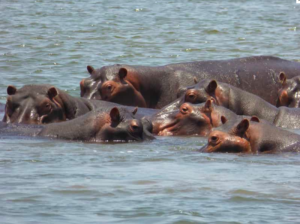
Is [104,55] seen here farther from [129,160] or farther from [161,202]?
[161,202]

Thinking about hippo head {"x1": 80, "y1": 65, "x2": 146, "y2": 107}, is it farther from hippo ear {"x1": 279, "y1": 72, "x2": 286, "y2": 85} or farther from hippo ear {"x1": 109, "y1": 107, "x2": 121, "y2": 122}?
hippo ear {"x1": 109, "y1": 107, "x2": 121, "y2": 122}

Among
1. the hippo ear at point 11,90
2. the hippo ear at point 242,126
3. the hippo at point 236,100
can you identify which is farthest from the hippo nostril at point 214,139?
the hippo ear at point 11,90

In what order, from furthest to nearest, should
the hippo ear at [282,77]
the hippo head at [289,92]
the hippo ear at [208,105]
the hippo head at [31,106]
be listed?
the hippo ear at [282,77] < the hippo head at [289,92] < the hippo head at [31,106] < the hippo ear at [208,105]

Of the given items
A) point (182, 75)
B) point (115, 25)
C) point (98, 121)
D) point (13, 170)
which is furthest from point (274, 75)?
point (115, 25)

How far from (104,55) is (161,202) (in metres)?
12.6

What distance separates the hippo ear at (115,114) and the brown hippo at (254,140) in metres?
1.13

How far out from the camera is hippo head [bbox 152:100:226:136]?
383 inches

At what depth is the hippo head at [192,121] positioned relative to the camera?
31.9ft

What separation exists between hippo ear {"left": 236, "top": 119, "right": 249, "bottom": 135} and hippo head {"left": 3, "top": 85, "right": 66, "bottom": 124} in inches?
112

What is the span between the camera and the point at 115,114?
8.72 meters

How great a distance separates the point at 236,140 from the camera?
26.0 ft

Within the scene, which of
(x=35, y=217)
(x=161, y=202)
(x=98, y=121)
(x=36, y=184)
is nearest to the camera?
(x=35, y=217)

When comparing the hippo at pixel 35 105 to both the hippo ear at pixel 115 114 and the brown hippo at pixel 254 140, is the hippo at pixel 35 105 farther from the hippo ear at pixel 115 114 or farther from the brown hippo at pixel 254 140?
the brown hippo at pixel 254 140

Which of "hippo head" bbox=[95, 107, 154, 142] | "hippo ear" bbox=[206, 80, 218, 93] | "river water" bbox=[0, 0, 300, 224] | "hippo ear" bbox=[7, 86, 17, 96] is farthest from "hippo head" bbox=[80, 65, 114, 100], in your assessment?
"hippo head" bbox=[95, 107, 154, 142]
